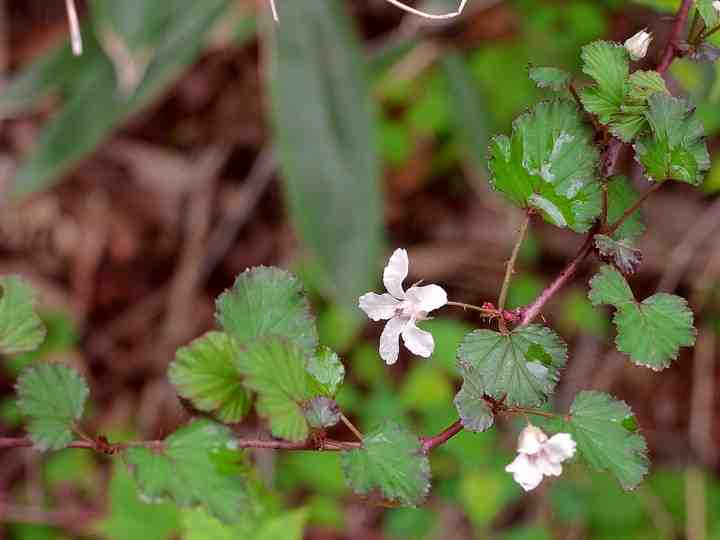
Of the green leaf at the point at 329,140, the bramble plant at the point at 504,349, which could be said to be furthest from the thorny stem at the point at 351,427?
the green leaf at the point at 329,140

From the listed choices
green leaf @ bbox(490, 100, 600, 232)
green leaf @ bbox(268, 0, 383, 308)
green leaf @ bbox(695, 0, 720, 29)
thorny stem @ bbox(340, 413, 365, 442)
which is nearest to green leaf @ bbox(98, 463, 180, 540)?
green leaf @ bbox(268, 0, 383, 308)

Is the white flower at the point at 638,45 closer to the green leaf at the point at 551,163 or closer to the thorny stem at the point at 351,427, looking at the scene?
the green leaf at the point at 551,163

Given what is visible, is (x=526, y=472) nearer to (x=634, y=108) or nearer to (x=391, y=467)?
(x=391, y=467)

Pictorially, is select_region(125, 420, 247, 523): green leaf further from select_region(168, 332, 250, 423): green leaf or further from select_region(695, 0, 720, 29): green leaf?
select_region(695, 0, 720, 29): green leaf

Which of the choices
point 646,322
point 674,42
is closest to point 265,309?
point 646,322

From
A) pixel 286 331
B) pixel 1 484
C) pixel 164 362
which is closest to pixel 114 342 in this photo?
pixel 164 362

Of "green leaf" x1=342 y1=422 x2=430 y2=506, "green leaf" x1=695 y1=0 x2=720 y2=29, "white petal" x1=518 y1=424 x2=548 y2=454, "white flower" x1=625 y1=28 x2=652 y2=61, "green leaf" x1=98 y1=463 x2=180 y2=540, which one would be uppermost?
"green leaf" x1=695 y1=0 x2=720 y2=29

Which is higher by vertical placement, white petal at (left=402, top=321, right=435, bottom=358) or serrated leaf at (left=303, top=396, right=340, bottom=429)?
white petal at (left=402, top=321, right=435, bottom=358)
